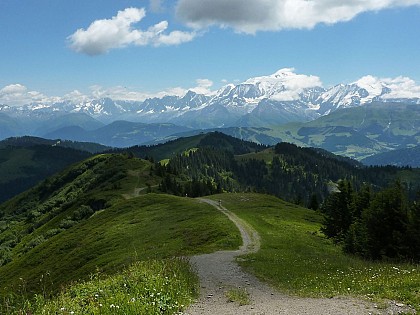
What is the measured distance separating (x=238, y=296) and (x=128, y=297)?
24.0 ft

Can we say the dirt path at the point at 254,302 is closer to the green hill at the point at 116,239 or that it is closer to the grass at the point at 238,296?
the grass at the point at 238,296

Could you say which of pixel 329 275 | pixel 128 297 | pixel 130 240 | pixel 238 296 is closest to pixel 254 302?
pixel 238 296

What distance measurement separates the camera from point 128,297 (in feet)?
48.1

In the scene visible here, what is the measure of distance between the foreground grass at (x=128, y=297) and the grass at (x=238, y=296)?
187cm

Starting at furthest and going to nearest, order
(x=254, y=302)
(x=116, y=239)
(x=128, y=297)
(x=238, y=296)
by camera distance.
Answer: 1. (x=116, y=239)
2. (x=238, y=296)
3. (x=254, y=302)
4. (x=128, y=297)

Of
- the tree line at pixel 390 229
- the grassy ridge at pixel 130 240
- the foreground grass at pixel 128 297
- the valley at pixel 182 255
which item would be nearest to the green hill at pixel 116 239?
the grassy ridge at pixel 130 240

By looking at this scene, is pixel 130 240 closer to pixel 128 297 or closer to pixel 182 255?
pixel 182 255

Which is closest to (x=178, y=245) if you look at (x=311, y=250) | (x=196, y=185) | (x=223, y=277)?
(x=311, y=250)

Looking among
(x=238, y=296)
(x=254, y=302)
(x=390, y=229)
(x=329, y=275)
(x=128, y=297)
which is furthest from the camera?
(x=390, y=229)

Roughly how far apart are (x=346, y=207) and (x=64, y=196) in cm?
16477

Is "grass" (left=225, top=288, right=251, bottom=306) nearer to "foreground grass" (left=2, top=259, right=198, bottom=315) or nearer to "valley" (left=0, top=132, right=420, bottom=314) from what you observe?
"valley" (left=0, top=132, right=420, bottom=314)

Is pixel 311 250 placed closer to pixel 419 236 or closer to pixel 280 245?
pixel 280 245

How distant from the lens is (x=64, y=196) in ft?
633

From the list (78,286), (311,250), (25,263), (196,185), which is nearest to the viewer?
(78,286)
